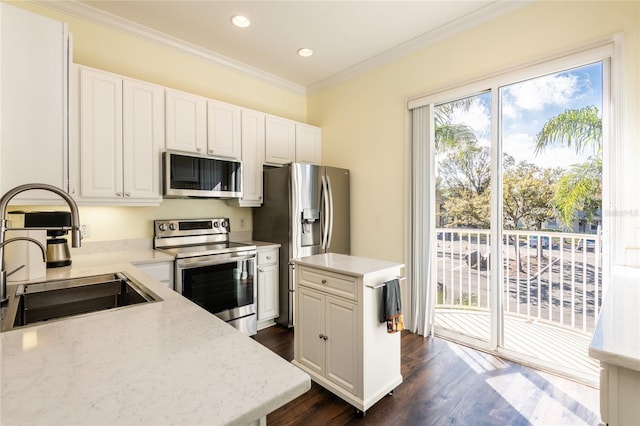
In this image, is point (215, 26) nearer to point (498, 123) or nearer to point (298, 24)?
point (298, 24)

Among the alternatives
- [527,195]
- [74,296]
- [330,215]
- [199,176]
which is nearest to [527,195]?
[527,195]

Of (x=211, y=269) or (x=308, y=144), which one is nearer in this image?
(x=211, y=269)

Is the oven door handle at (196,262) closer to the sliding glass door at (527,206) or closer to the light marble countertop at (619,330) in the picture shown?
the sliding glass door at (527,206)

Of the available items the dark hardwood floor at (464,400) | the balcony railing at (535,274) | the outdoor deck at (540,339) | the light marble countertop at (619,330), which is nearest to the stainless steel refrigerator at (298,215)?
the balcony railing at (535,274)

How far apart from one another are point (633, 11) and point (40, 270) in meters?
4.04

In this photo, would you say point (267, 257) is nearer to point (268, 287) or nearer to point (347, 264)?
point (268, 287)

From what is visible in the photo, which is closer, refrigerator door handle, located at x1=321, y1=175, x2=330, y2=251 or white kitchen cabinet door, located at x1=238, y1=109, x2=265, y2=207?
white kitchen cabinet door, located at x1=238, y1=109, x2=265, y2=207

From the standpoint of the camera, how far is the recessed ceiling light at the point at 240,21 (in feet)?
8.81

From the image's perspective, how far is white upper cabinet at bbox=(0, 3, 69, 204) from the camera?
1.75 m

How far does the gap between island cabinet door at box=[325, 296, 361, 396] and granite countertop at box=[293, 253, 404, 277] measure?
0.21 metres

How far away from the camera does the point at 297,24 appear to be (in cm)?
279

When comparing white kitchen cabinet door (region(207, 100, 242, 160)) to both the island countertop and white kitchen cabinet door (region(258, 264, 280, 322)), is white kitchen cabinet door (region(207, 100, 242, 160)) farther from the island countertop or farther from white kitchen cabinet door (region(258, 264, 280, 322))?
the island countertop

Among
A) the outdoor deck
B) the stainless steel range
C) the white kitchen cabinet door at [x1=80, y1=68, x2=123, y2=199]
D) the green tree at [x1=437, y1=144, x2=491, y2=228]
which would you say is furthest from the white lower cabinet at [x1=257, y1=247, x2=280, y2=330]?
the green tree at [x1=437, y1=144, x2=491, y2=228]

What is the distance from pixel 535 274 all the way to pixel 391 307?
1789 millimetres
